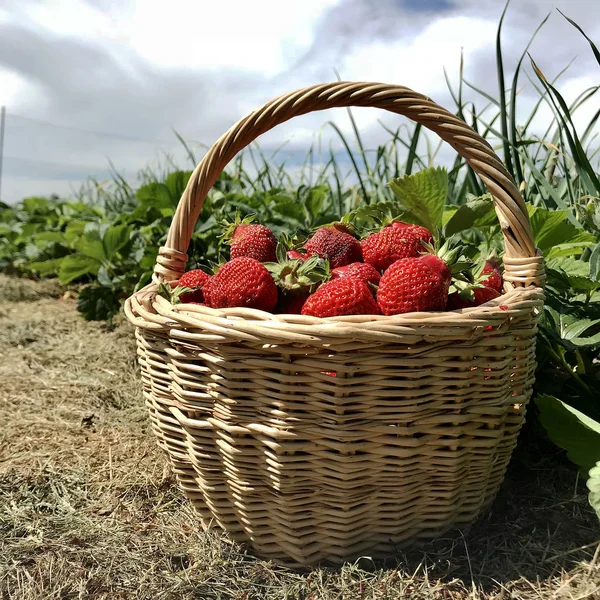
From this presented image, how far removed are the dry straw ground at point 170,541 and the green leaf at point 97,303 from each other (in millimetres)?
905

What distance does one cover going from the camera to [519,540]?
101cm

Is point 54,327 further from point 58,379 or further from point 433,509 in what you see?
point 433,509

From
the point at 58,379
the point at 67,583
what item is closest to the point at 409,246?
the point at 67,583

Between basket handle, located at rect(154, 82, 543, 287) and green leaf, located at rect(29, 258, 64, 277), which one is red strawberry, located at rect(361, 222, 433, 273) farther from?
green leaf, located at rect(29, 258, 64, 277)

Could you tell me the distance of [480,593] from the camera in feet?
2.97

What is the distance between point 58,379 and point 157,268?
1.01 m

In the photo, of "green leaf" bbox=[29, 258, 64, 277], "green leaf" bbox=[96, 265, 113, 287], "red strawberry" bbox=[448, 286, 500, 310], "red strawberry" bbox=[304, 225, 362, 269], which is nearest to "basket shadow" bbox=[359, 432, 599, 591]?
"red strawberry" bbox=[448, 286, 500, 310]

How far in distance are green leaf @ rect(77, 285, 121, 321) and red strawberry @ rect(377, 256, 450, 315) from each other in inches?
72.2

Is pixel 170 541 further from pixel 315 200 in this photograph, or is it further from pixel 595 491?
pixel 315 200

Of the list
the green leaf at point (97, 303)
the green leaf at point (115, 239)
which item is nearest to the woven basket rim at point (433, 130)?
the green leaf at point (115, 239)

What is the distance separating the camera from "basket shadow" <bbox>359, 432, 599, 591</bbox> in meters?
0.94

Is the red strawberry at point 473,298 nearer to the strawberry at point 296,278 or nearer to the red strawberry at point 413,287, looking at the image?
the red strawberry at point 413,287

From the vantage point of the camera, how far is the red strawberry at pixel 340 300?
2.82 ft

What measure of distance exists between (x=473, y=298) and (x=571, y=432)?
0.31 m
